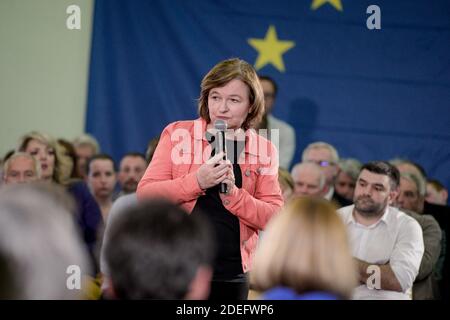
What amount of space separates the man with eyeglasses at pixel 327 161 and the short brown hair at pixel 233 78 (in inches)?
83.7

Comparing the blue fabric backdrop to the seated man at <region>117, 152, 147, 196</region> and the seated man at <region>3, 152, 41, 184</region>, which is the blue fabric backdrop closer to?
the seated man at <region>117, 152, 147, 196</region>

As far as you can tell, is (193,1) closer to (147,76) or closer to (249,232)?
(147,76)

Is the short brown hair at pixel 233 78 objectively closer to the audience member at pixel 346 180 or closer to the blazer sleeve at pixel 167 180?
the blazer sleeve at pixel 167 180

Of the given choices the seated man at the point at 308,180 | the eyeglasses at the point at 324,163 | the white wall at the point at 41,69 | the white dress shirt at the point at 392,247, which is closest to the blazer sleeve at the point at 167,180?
the white dress shirt at the point at 392,247

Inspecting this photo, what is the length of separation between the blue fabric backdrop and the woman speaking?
2.99 meters

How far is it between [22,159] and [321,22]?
252 cm

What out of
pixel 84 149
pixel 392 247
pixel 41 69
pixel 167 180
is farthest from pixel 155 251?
pixel 41 69

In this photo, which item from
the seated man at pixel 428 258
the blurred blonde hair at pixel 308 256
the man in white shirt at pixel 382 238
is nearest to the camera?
the blurred blonde hair at pixel 308 256

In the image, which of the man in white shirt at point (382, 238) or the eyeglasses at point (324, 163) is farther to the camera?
the eyeglasses at point (324, 163)

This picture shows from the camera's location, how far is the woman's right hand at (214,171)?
281 centimetres

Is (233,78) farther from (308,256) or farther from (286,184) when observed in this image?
(286,184)

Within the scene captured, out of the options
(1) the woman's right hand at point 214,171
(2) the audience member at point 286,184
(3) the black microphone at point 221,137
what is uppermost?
(3) the black microphone at point 221,137

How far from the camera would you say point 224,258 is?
9.48ft
